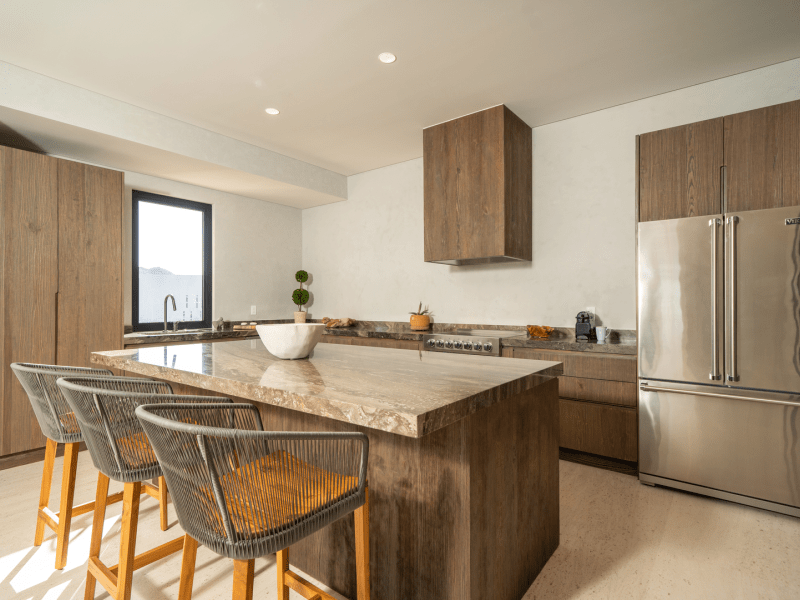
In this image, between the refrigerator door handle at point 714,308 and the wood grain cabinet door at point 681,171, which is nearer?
the refrigerator door handle at point 714,308

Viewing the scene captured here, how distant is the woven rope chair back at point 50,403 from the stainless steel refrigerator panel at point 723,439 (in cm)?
300

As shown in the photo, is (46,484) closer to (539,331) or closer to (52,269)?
(52,269)

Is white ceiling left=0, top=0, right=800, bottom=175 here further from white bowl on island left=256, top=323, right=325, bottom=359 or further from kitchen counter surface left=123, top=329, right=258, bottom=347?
kitchen counter surface left=123, top=329, right=258, bottom=347

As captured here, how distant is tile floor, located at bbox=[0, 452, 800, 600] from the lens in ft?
5.41

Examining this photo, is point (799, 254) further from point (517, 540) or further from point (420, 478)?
point (420, 478)

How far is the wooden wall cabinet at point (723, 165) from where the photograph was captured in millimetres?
2324

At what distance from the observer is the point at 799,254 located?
7.03 feet

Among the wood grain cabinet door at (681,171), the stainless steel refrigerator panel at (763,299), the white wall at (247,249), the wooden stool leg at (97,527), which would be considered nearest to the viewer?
the wooden stool leg at (97,527)

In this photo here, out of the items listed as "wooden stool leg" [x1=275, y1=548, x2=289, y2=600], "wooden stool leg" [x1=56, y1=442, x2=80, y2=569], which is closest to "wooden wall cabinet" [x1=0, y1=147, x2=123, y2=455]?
"wooden stool leg" [x1=56, y1=442, x2=80, y2=569]

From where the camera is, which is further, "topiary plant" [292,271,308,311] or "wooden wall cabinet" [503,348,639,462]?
"topiary plant" [292,271,308,311]

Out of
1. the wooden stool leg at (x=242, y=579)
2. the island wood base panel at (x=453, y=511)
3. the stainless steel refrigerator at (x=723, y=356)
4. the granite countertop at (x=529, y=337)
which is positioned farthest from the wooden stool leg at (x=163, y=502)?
the stainless steel refrigerator at (x=723, y=356)

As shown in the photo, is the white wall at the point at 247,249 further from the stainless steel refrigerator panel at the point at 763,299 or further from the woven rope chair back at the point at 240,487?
the stainless steel refrigerator panel at the point at 763,299

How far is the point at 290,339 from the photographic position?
5.82ft

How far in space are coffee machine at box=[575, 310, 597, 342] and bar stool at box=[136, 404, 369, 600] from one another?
2.57 metres
